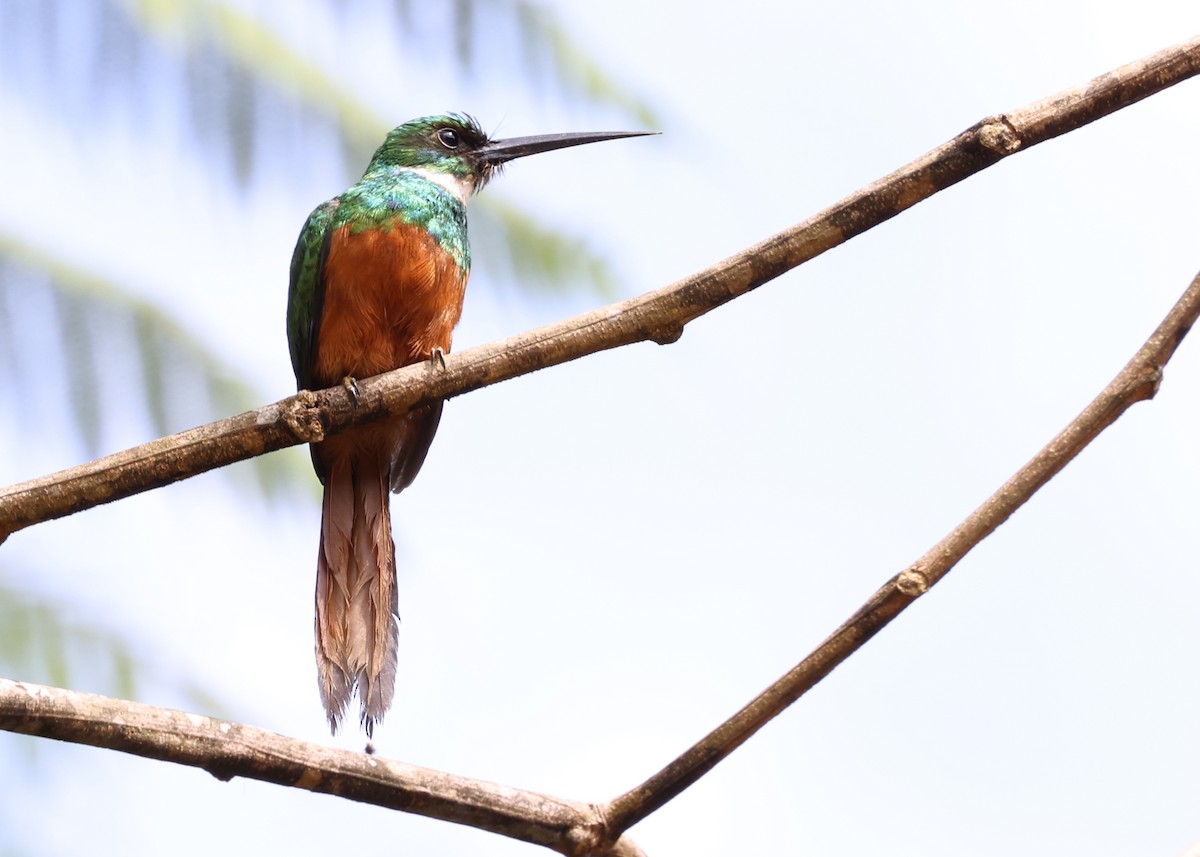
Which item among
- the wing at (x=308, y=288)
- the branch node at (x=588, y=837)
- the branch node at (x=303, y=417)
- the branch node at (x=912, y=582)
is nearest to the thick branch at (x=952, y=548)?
the branch node at (x=912, y=582)

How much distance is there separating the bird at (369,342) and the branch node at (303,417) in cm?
41

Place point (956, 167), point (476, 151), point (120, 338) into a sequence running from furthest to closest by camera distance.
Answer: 1. point (120, 338)
2. point (476, 151)
3. point (956, 167)

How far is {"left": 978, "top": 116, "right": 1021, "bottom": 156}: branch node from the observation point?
6.30 ft

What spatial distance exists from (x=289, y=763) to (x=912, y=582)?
757mm

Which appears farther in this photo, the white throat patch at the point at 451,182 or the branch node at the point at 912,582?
the white throat patch at the point at 451,182

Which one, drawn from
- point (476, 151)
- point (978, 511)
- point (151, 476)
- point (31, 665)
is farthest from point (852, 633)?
point (31, 665)

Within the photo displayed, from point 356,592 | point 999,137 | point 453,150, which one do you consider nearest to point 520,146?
point 453,150

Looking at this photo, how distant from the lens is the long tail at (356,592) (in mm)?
2500

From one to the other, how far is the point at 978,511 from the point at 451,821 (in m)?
0.73

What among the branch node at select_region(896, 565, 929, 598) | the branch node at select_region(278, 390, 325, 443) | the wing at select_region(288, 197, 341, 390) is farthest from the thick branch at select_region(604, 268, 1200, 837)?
the wing at select_region(288, 197, 341, 390)

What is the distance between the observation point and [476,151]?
3.61m

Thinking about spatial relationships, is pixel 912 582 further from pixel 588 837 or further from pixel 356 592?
pixel 356 592

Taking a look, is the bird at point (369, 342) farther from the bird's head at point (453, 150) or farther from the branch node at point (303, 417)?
the branch node at point (303, 417)

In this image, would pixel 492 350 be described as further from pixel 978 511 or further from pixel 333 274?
pixel 333 274
